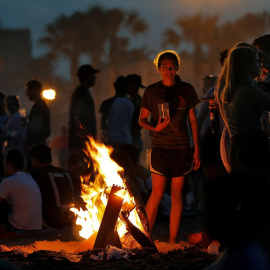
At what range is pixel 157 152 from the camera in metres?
6.28

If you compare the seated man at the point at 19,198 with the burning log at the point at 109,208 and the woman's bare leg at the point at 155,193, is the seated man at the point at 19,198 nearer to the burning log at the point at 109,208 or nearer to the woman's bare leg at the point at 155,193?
the burning log at the point at 109,208

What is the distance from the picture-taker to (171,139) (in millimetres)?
6262

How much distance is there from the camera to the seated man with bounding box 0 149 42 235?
24.3 feet

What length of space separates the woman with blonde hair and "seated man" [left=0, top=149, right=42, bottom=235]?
10.5 feet

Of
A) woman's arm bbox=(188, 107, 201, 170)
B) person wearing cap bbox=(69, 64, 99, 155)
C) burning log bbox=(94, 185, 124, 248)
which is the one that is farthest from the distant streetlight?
burning log bbox=(94, 185, 124, 248)

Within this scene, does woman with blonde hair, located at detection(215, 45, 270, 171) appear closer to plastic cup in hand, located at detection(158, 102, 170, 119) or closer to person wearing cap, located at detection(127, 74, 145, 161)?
plastic cup in hand, located at detection(158, 102, 170, 119)

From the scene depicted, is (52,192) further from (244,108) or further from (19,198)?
(244,108)

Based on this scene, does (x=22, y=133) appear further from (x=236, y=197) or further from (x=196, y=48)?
(x=196, y=48)

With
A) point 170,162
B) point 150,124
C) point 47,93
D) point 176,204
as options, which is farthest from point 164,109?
point 47,93

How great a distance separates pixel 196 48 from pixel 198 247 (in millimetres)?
20108

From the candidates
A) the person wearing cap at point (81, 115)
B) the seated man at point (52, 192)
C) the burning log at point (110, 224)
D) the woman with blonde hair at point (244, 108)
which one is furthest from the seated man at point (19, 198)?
the woman with blonde hair at point (244, 108)

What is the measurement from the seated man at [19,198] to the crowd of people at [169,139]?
0.04 ft

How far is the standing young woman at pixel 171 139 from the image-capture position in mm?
6258

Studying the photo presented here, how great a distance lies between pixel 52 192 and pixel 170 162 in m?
2.20
